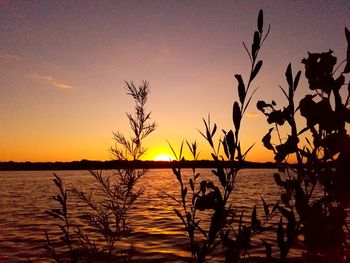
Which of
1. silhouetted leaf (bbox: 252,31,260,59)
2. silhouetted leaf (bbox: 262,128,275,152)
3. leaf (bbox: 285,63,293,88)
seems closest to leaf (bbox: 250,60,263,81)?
silhouetted leaf (bbox: 252,31,260,59)

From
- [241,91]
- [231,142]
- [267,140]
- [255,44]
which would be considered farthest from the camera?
[267,140]

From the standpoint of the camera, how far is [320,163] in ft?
7.69

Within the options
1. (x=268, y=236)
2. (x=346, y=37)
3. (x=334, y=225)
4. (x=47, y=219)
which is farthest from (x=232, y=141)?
(x=47, y=219)

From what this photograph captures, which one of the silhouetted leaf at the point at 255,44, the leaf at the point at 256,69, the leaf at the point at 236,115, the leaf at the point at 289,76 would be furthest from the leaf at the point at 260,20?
the leaf at the point at 236,115

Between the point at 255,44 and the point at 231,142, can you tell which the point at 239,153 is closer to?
the point at 231,142

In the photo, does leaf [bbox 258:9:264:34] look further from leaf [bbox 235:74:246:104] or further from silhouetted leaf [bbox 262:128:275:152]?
silhouetted leaf [bbox 262:128:275:152]

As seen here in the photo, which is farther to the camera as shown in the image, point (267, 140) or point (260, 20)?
point (267, 140)

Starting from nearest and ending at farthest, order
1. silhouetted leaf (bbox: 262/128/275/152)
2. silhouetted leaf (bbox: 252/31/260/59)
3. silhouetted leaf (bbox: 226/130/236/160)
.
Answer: silhouetted leaf (bbox: 252/31/260/59), silhouetted leaf (bbox: 226/130/236/160), silhouetted leaf (bbox: 262/128/275/152)

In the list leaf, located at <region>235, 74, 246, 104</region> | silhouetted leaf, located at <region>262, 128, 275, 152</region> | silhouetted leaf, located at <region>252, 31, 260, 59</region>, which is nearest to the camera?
silhouetted leaf, located at <region>252, 31, 260, 59</region>

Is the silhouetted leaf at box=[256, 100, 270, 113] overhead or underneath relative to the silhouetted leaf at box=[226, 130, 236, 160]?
overhead

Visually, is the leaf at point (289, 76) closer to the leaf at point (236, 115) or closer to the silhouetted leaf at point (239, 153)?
the leaf at point (236, 115)

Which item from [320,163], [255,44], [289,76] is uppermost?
[255,44]

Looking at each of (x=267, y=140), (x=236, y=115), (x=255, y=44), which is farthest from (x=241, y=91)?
(x=267, y=140)

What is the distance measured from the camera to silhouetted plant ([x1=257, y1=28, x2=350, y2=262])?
2.04m
